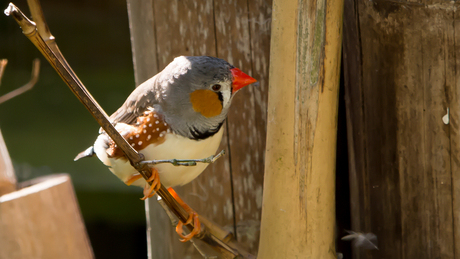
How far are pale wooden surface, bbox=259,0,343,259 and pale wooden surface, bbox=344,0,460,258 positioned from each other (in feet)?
0.84

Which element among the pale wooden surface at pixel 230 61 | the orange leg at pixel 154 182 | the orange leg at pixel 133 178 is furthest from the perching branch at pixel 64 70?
the pale wooden surface at pixel 230 61

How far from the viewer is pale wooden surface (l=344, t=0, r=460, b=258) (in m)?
1.40

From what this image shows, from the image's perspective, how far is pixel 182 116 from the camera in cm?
131

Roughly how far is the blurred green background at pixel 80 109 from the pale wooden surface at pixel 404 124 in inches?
87.7

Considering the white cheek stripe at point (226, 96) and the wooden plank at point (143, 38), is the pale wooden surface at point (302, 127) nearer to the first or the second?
the white cheek stripe at point (226, 96)

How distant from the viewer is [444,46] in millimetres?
1368

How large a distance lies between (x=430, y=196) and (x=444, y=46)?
0.51m

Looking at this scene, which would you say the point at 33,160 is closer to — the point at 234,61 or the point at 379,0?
the point at 234,61

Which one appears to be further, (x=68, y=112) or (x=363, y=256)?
(x=68, y=112)

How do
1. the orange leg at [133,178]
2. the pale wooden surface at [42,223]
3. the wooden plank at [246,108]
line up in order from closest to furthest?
the orange leg at [133,178] < the pale wooden surface at [42,223] < the wooden plank at [246,108]

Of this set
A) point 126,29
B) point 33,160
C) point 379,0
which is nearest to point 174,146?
point 379,0

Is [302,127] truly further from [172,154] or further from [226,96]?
[172,154]

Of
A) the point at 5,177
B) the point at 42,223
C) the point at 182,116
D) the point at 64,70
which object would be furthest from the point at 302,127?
the point at 5,177

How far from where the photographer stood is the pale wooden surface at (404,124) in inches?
54.9
